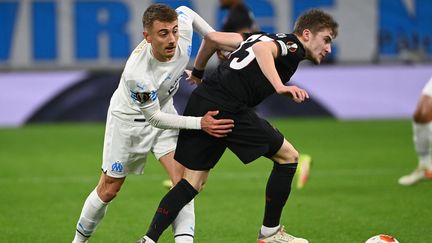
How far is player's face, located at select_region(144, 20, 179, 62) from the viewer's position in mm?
5273

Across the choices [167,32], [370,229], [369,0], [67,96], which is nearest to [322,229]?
[370,229]

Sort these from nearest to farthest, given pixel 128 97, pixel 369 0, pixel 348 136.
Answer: pixel 128 97 → pixel 348 136 → pixel 369 0

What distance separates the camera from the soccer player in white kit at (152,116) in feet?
17.4

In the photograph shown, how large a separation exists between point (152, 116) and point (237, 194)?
3.30 metres

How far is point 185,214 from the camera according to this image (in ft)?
18.1

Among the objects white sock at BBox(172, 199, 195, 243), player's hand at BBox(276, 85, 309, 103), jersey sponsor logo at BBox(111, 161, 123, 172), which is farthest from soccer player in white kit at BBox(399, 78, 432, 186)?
player's hand at BBox(276, 85, 309, 103)

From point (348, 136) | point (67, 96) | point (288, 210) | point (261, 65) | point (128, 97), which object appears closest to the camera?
point (261, 65)

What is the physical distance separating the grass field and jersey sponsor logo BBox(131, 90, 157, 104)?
1395 millimetres

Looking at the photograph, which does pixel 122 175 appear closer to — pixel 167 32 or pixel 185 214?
pixel 185 214

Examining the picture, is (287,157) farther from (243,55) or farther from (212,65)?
(212,65)

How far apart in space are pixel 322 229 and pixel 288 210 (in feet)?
2.92

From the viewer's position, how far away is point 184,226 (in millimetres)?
5492

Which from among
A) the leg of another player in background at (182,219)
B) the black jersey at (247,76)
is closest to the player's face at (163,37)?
the black jersey at (247,76)

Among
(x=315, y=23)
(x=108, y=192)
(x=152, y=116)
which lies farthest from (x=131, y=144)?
(x=315, y=23)
